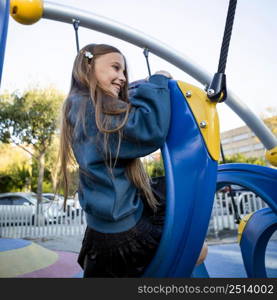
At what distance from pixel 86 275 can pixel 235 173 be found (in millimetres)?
518

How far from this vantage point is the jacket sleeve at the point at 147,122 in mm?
512

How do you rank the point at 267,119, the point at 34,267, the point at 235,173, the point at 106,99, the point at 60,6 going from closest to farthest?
the point at 106,99 → the point at 235,173 → the point at 60,6 → the point at 34,267 → the point at 267,119

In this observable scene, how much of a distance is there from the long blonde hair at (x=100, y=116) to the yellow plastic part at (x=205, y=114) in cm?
12

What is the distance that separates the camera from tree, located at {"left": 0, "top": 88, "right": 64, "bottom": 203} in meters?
6.91

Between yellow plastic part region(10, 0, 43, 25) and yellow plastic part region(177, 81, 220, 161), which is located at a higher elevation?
yellow plastic part region(10, 0, 43, 25)

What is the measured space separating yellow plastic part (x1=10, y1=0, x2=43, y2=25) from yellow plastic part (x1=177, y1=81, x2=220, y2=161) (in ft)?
3.13

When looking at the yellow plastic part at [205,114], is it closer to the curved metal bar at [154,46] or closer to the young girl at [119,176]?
the young girl at [119,176]

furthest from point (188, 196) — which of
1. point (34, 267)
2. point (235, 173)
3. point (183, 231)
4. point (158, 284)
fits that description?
point (34, 267)

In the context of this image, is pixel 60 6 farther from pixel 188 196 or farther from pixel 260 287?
pixel 260 287

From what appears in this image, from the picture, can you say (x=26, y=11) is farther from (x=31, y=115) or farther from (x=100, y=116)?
(x=31, y=115)

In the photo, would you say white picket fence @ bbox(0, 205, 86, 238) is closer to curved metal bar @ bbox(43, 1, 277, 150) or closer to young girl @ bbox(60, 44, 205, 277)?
curved metal bar @ bbox(43, 1, 277, 150)

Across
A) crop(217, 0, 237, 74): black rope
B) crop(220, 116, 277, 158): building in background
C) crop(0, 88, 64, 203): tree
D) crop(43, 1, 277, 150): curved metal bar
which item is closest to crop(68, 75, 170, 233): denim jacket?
crop(217, 0, 237, 74): black rope

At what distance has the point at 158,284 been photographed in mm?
495

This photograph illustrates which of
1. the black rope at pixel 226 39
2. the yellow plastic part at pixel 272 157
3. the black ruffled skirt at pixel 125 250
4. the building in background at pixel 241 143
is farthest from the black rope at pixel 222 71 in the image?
the building in background at pixel 241 143
